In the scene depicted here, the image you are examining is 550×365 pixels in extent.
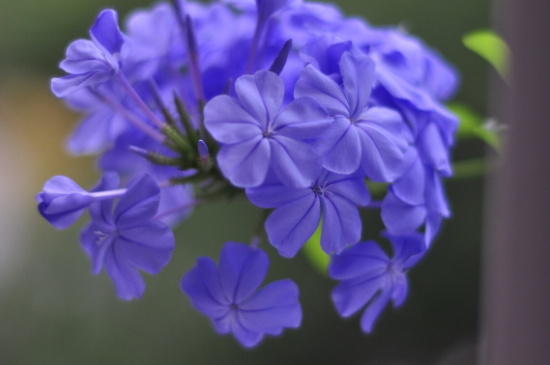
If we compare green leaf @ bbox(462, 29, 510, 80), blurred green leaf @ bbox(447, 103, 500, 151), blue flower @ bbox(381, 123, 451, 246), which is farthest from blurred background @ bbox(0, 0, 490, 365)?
blue flower @ bbox(381, 123, 451, 246)

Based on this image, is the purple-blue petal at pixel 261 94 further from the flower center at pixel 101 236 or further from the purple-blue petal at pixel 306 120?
the flower center at pixel 101 236

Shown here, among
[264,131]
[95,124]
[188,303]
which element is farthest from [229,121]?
[188,303]

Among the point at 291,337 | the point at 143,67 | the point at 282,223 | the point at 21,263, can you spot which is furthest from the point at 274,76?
the point at 21,263

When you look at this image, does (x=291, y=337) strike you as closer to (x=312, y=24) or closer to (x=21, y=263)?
(x=21, y=263)

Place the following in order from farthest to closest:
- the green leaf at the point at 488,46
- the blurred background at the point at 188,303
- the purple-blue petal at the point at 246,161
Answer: the blurred background at the point at 188,303 < the green leaf at the point at 488,46 < the purple-blue petal at the point at 246,161

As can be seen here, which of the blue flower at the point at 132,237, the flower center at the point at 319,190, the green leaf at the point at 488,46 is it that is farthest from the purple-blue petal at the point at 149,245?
the green leaf at the point at 488,46

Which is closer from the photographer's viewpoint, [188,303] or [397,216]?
[397,216]

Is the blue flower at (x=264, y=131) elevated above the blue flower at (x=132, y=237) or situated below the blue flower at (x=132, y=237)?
above

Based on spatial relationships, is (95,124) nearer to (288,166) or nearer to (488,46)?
(288,166)
